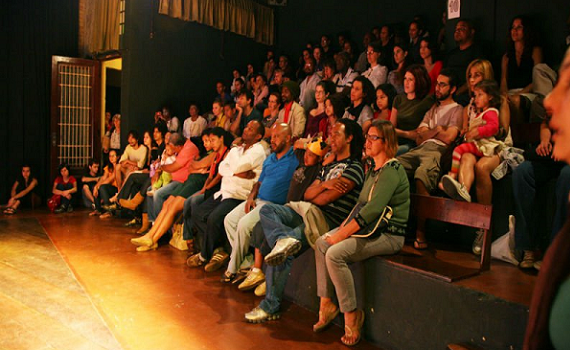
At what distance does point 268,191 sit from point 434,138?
140cm

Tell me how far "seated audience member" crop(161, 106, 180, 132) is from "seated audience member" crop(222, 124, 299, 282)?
428 centimetres

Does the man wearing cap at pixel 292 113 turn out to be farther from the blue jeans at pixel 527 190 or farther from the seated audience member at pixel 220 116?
the blue jeans at pixel 527 190

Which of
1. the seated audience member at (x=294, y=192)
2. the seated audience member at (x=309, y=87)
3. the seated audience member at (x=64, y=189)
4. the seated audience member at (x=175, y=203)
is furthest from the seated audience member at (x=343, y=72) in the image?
the seated audience member at (x=64, y=189)

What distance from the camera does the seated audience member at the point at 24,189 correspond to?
8086mm

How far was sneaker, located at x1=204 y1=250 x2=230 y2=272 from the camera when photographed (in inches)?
172

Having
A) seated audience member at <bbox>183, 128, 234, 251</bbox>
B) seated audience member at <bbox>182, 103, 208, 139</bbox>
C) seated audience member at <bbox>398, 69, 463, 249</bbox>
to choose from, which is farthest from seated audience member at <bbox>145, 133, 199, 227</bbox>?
seated audience member at <bbox>398, 69, 463, 249</bbox>

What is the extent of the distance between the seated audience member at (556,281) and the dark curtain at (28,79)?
914 centimetres

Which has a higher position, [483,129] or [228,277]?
[483,129]

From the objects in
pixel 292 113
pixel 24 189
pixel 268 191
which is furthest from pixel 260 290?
pixel 24 189

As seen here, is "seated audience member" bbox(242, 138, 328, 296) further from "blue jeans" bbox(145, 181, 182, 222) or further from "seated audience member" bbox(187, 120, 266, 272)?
"blue jeans" bbox(145, 181, 182, 222)

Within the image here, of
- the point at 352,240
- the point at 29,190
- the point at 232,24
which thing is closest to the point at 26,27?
the point at 29,190

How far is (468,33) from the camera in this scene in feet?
14.0

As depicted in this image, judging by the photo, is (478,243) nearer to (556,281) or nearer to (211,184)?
(556,281)

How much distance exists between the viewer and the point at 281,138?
4.09m
